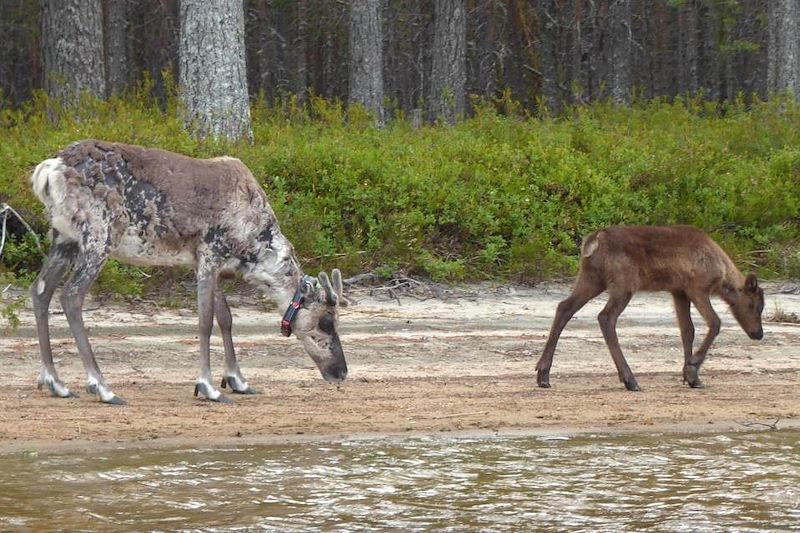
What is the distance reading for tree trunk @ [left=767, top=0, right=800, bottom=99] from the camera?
71.2 ft

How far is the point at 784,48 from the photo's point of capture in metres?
21.8

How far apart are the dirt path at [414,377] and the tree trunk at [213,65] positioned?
407cm

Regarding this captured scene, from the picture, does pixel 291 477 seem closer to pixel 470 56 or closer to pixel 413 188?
pixel 413 188

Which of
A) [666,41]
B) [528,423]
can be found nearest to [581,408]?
[528,423]

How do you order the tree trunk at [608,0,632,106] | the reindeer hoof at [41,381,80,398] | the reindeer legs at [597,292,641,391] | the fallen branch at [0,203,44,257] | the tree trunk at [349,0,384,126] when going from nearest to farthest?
the reindeer hoof at [41,381,80,398], the reindeer legs at [597,292,641,391], the fallen branch at [0,203,44,257], the tree trunk at [349,0,384,126], the tree trunk at [608,0,632,106]

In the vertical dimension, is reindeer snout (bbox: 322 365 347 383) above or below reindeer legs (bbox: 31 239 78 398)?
below

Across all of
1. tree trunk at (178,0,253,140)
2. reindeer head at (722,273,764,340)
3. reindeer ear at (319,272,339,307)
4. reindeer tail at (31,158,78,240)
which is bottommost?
reindeer head at (722,273,764,340)

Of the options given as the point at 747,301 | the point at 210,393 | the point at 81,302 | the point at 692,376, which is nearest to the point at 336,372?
the point at 210,393

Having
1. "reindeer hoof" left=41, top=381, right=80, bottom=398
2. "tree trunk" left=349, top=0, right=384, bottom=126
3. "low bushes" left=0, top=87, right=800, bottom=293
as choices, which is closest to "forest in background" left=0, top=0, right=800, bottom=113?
"tree trunk" left=349, top=0, right=384, bottom=126

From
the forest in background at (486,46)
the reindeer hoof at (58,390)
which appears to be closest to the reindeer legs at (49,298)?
the reindeer hoof at (58,390)

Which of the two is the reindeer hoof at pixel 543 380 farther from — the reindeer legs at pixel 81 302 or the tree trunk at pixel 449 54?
the tree trunk at pixel 449 54

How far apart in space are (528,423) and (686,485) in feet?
4.62

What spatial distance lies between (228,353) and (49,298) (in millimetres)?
1391

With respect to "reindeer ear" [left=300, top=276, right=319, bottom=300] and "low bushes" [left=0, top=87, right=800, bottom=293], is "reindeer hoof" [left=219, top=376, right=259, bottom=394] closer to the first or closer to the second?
"reindeer ear" [left=300, top=276, right=319, bottom=300]
